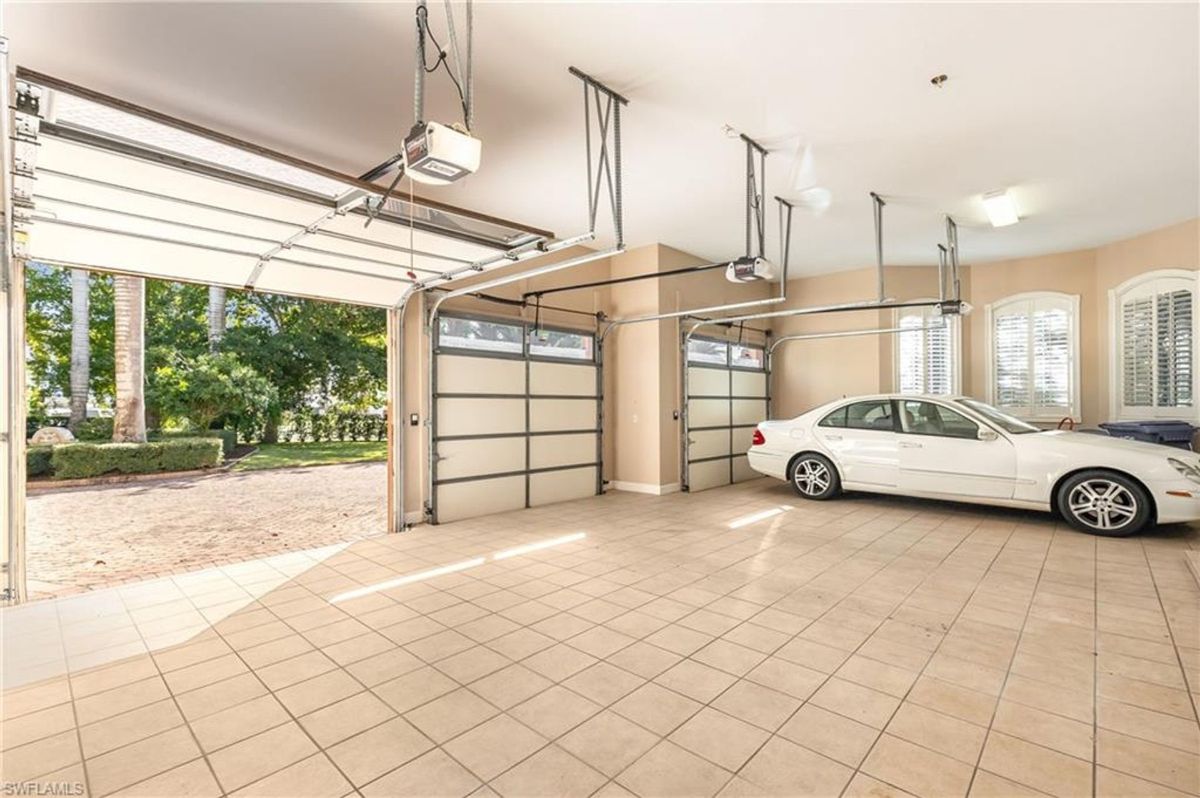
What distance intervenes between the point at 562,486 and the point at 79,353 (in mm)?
12707

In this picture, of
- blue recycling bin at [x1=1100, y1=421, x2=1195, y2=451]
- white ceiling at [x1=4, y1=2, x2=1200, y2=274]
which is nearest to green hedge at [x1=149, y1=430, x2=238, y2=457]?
white ceiling at [x1=4, y1=2, x2=1200, y2=274]

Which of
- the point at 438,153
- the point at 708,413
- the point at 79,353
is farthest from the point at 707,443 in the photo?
the point at 79,353

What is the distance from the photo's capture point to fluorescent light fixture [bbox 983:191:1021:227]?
5.30m

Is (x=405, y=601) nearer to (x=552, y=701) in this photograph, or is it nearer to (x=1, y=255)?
(x=552, y=701)

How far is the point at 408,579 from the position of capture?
4.00 meters

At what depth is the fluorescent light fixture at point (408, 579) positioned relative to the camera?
3676 millimetres

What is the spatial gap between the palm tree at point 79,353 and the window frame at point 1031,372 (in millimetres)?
18288

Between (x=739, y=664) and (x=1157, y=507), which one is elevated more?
(x=1157, y=507)

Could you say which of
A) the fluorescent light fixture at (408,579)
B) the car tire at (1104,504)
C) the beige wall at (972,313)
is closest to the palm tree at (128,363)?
the fluorescent light fixture at (408,579)

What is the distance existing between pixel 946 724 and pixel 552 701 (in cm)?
160

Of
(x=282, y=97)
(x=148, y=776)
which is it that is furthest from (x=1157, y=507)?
(x=282, y=97)

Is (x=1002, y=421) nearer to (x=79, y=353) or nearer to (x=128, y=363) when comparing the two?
(x=128, y=363)

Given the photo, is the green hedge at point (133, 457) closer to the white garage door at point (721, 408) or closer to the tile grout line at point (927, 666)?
the white garage door at point (721, 408)

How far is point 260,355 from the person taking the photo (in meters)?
16.0
